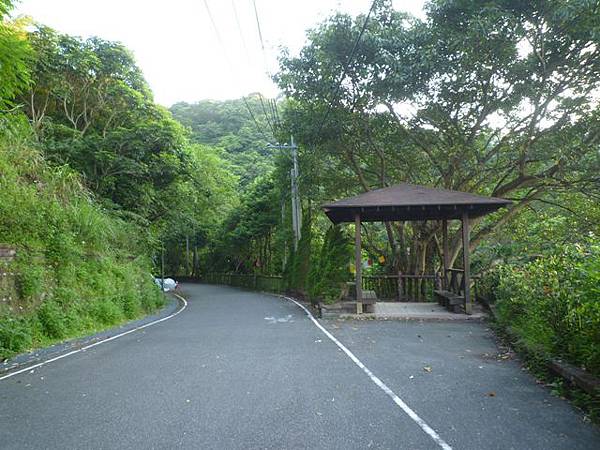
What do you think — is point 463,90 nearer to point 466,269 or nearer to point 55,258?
point 466,269

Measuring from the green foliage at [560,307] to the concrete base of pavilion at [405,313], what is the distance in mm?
2217

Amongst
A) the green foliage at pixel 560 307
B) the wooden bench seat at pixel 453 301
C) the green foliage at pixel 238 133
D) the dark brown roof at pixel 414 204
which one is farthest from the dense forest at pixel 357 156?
the green foliage at pixel 238 133

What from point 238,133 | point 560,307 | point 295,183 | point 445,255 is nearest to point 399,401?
point 560,307

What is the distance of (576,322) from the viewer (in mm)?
5527

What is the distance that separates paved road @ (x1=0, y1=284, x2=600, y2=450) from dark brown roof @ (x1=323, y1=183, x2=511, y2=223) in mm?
4312

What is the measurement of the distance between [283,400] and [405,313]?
7.76 metres

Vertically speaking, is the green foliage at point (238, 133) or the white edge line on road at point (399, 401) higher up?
the green foliage at point (238, 133)

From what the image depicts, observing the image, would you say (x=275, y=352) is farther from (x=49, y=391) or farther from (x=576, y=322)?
(x=576, y=322)

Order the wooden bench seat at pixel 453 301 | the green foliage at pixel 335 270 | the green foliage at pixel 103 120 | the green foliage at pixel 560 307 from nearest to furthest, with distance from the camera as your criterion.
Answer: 1. the green foliage at pixel 560 307
2. the wooden bench seat at pixel 453 301
3. the green foliage at pixel 335 270
4. the green foliage at pixel 103 120

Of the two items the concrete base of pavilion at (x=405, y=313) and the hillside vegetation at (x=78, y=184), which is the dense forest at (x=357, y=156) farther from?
the concrete base of pavilion at (x=405, y=313)

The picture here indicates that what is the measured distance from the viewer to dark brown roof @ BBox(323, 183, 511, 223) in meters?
11.6

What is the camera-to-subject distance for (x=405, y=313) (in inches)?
472

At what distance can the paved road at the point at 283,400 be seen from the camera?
3768 mm

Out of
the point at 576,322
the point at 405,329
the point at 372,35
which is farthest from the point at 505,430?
the point at 372,35
